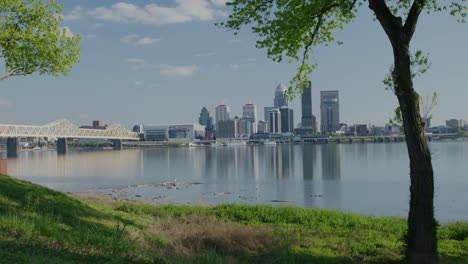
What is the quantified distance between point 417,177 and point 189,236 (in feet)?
22.9

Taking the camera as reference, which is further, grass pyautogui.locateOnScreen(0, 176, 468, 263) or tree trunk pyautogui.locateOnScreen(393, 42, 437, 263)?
tree trunk pyautogui.locateOnScreen(393, 42, 437, 263)

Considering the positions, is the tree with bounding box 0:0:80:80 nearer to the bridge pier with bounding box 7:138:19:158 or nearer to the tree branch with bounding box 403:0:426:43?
the tree branch with bounding box 403:0:426:43

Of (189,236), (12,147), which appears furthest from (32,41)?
(12,147)

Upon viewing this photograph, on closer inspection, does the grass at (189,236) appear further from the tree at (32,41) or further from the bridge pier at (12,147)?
the bridge pier at (12,147)

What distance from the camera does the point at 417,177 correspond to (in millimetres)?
12031

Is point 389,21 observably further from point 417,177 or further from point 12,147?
point 12,147

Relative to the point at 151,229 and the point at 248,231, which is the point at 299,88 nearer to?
the point at 248,231

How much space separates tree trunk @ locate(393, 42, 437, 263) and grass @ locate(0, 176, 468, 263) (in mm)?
661

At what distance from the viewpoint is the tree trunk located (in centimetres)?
1200

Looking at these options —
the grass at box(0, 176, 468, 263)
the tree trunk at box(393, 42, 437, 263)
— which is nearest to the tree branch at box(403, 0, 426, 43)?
the tree trunk at box(393, 42, 437, 263)

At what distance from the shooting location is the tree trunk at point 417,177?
39.4ft

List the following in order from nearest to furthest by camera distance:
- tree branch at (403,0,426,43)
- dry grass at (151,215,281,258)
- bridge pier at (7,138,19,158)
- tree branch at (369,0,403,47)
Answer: tree branch at (369,0,403,47), tree branch at (403,0,426,43), dry grass at (151,215,281,258), bridge pier at (7,138,19,158)

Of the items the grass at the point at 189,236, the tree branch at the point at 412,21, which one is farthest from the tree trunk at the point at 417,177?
the grass at the point at 189,236

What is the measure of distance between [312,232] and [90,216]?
8375 mm
